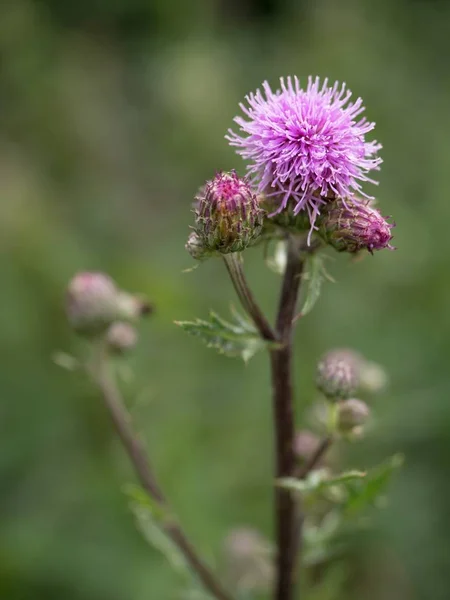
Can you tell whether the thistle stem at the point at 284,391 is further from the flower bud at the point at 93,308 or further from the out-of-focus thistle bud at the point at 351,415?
the flower bud at the point at 93,308

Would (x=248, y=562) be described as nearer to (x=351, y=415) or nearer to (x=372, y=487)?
(x=372, y=487)

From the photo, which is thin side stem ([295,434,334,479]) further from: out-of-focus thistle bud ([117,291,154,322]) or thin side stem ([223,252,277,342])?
out-of-focus thistle bud ([117,291,154,322])

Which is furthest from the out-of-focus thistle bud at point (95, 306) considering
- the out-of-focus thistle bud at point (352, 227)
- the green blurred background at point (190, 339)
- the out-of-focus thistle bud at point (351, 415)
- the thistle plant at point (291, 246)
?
the out-of-focus thistle bud at point (352, 227)

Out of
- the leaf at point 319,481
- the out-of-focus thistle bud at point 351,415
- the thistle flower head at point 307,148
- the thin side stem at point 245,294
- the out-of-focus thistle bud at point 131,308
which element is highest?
the out-of-focus thistle bud at point 131,308

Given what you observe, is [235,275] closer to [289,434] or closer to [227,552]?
[289,434]

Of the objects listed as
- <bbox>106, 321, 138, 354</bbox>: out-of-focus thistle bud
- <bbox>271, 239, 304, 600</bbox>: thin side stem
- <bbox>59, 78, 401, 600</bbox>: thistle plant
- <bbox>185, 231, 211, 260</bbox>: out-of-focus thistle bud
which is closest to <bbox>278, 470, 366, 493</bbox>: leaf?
<bbox>59, 78, 401, 600</bbox>: thistle plant

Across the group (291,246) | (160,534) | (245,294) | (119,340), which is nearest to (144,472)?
(160,534)
